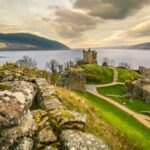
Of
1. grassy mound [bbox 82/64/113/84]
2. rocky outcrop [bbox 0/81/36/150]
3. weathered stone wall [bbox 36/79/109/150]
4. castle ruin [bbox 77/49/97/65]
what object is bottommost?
grassy mound [bbox 82/64/113/84]

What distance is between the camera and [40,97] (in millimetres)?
13977

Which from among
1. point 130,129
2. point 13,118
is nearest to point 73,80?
point 130,129

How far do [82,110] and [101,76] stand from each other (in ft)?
280

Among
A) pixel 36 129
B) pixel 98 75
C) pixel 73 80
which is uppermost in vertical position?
pixel 36 129

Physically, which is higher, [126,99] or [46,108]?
[46,108]

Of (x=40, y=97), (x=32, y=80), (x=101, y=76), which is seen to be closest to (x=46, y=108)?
(x=40, y=97)

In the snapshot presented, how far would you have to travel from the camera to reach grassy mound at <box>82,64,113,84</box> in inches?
3772

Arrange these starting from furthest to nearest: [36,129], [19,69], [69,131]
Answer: [19,69] < [36,129] < [69,131]

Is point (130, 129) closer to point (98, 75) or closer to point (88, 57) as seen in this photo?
point (98, 75)

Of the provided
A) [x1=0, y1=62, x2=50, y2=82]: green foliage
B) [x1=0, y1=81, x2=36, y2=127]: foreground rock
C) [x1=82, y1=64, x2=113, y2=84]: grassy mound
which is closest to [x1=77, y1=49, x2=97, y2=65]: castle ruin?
[x1=82, y1=64, x2=113, y2=84]: grassy mound

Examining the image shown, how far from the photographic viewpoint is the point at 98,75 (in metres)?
100

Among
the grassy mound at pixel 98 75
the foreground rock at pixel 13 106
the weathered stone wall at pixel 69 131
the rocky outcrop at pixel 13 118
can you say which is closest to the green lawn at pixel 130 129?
the weathered stone wall at pixel 69 131

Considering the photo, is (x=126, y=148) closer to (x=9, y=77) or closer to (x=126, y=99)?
(x=9, y=77)

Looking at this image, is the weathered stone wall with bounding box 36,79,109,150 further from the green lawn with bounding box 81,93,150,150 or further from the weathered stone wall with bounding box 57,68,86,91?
the weathered stone wall with bounding box 57,68,86,91
